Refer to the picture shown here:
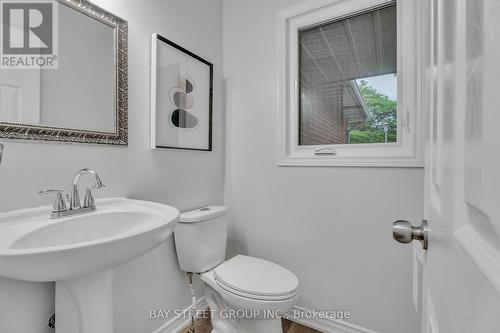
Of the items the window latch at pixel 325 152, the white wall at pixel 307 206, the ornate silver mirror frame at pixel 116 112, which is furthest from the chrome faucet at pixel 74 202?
the window latch at pixel 325 152

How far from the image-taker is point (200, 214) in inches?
55.9

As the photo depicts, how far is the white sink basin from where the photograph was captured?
0.59 meters

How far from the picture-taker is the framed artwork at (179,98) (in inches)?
51.6

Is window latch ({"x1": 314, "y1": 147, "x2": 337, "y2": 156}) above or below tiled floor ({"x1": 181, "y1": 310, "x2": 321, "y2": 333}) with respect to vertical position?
above

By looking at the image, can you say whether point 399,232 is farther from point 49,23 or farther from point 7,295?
point 49,23

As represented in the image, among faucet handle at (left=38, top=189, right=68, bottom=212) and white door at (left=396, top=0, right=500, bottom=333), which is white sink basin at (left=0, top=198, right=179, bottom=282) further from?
white door at (left=396, top=0, right=500, bottom=333)

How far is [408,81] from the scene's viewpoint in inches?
49.9

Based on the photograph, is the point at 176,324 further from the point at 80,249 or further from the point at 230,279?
the point at 80,249

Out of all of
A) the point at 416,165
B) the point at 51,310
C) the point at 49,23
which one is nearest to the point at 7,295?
the point at 51,310

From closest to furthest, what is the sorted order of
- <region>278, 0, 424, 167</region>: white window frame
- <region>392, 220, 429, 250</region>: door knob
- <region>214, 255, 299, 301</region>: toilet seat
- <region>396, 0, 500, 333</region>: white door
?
<region>396, 0, 500, 333</region>: white door, <region>392, 220, 429, 250</region>: door knob, <region>214, 255, 299, 301</region>: toilet seat, <region>278, 0, 424, 167</region>: white window frame

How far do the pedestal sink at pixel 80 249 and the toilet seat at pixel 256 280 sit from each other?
480 mm

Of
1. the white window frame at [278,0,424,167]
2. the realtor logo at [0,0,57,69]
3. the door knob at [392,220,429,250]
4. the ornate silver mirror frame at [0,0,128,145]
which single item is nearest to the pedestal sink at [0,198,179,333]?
the ornate silver mirror frame at [0,0,128,145]

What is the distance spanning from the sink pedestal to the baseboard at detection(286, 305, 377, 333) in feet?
3.69

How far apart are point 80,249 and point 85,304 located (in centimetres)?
37
